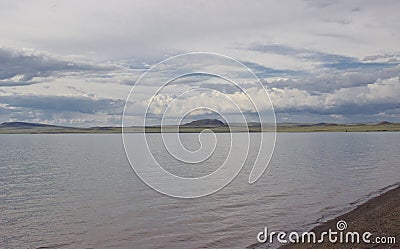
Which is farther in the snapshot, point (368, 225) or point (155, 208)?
point (155, 208)

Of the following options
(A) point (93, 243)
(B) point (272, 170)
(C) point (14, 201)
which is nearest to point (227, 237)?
(A) point (93, 243)

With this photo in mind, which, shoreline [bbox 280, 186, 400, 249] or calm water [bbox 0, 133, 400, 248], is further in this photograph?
calm water [bbox 0, 133, 400, 248]

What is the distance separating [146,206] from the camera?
120ft

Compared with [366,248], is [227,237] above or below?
below

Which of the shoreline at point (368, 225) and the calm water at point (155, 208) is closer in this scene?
the shoreline at point (368, 225)

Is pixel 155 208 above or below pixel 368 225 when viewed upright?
below

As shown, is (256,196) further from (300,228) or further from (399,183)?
(399,183)

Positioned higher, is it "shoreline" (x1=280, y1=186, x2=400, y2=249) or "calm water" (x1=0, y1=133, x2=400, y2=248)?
"shoreline" (x1=280, y1=186, x2=400, y2=249)

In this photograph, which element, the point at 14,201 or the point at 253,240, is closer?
the point at 253,240

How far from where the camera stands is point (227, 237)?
27000 millimetres

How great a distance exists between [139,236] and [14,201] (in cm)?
1745

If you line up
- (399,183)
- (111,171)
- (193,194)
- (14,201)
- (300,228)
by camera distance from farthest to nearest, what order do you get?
(111,171), (399,183), (193,194), (14,201), (300,228)

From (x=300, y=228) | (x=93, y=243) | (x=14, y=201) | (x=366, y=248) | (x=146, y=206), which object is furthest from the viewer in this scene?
(x=14, y=201)

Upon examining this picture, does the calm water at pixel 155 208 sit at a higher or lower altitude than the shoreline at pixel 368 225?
lower
